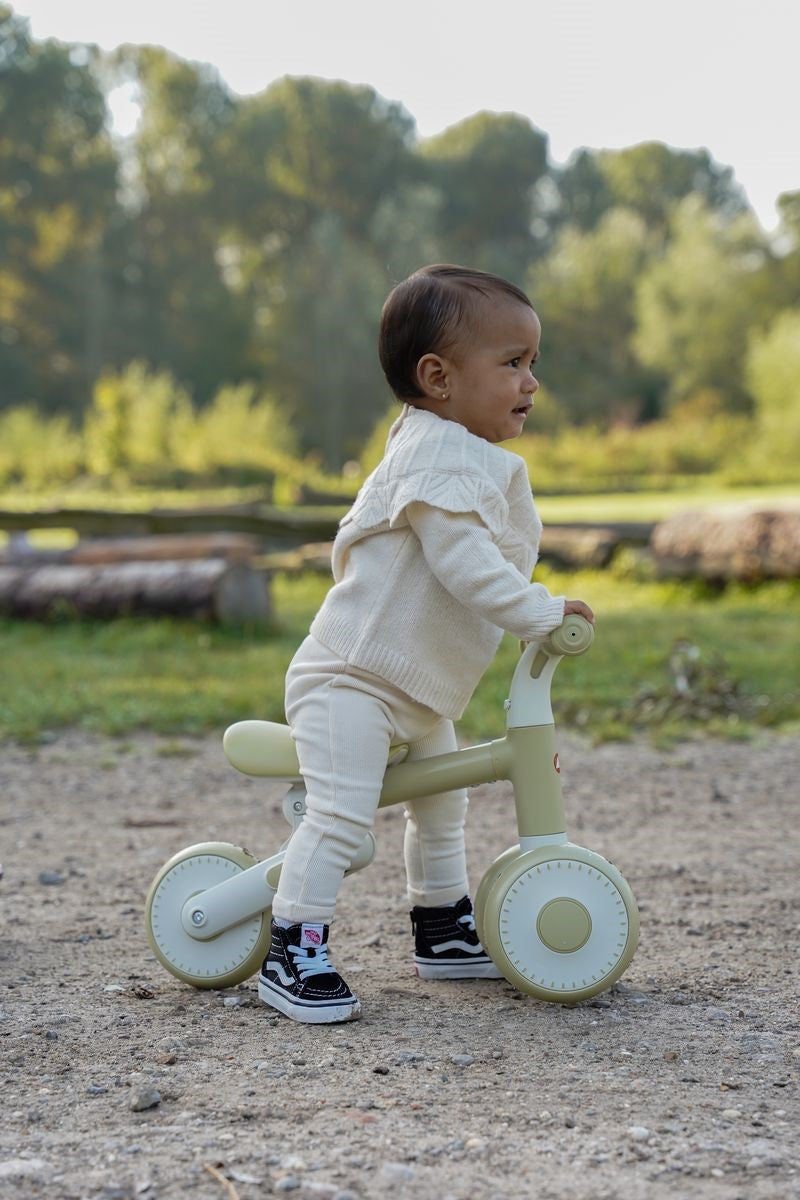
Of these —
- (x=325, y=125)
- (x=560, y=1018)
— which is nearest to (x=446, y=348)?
(x=560, y=1018)

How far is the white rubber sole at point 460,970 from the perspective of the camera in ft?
8.39

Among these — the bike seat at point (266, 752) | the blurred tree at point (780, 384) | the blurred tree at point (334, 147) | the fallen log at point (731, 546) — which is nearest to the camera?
the bike seat at point (266, 752)

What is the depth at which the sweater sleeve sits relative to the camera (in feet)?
7.26

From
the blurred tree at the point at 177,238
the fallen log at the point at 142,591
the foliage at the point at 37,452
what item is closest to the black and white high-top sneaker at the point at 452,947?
the fallen log at the point at 142,591

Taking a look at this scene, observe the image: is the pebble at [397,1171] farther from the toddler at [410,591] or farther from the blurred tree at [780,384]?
the blurred tree at [780,384]

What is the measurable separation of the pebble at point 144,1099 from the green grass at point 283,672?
303 cm

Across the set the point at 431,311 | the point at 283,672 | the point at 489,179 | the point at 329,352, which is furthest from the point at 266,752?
the point at 489,179

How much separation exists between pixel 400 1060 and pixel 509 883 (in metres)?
0.40

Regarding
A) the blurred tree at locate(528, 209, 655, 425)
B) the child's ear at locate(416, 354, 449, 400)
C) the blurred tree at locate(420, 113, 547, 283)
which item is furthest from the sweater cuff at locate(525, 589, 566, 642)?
the blurred tree at locate(420, 113, 547, 283)

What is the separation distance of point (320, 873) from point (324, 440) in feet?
97.3

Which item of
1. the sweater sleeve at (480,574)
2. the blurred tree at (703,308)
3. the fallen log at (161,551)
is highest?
the blurred tree at (703,308)

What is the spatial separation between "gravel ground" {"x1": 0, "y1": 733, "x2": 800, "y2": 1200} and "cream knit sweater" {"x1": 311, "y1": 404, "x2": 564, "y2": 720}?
Answer: 0.60m

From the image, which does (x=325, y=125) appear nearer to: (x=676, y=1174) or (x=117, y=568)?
(x=117, y=568)

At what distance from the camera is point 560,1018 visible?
230 centimetres
